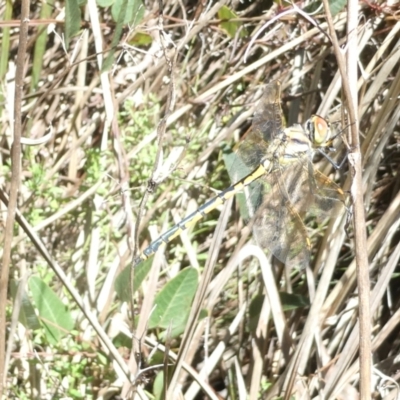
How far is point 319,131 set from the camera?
1416mm

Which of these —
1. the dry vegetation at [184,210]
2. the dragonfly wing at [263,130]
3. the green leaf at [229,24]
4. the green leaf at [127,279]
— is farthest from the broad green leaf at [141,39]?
the green leaf at [127,279]

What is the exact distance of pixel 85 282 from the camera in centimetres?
165

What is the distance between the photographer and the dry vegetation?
1.38m

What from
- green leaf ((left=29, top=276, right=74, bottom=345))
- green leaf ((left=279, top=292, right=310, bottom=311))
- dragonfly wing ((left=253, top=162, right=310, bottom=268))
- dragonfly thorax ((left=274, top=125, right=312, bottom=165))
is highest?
dragonfly thorax ((left=274, top=125, right=312, bottom=165))

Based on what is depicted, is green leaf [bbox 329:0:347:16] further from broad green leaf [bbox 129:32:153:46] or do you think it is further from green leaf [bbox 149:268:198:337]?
green leaf [bbox 149:268:198:337]

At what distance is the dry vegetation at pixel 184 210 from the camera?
1.38 meters

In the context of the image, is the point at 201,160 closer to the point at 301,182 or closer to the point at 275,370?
the point at 301,182

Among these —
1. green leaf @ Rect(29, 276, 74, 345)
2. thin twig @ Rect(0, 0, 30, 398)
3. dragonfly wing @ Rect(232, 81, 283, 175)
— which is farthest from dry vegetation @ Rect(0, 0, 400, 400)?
thin twig @ Rect(0, 0, 30, 398)

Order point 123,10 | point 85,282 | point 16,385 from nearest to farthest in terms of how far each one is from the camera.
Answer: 1. point 123,10
2. point 16,385
3. point 85,282

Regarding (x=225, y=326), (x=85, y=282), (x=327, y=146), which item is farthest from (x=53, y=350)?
(x=327, y=146)

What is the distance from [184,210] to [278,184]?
35 centimetres

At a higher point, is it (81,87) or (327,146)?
(81,87)

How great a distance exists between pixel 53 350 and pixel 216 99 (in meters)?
0.76

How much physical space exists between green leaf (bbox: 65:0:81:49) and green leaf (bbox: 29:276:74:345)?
51 cm
